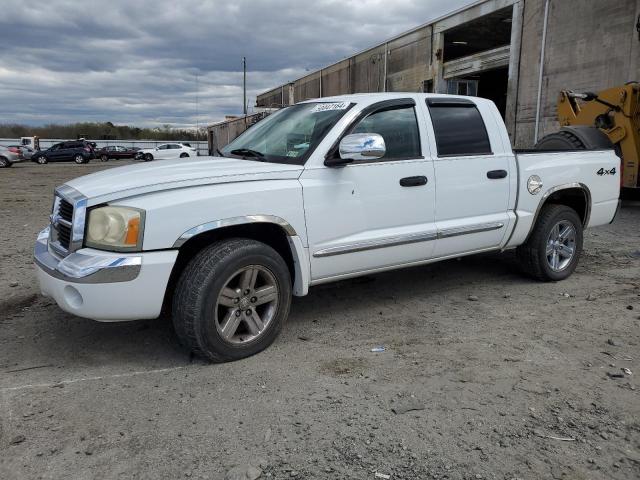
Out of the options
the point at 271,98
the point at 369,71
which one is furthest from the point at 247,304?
the point at 271,98

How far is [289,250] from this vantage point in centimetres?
398

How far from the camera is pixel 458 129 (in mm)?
4785

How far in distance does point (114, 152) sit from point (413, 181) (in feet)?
163

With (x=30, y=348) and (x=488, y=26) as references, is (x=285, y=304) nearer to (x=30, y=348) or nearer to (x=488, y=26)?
(x=30, y=348)

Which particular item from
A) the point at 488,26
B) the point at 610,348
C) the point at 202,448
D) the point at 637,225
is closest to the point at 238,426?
the point at 202,448

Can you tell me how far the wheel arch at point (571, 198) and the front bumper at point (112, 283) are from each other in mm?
3735

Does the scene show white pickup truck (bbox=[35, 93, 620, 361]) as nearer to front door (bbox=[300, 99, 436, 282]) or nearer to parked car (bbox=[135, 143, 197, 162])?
front door (bbox=[300, 99, 436, 282])

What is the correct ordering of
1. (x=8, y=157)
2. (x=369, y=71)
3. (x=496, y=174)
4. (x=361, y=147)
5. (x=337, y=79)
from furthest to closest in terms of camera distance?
(x=337, y=79) < (x=8, y=157) < (x=369, y=71) < (x=496, y=174) < (x=361, y=147)

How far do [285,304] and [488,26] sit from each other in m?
23.7

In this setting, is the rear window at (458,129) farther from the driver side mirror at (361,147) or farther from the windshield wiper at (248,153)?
the windshield wiper at (248,153)

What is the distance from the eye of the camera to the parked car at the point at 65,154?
41688mm

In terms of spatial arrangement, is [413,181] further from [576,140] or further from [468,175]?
[576,140]

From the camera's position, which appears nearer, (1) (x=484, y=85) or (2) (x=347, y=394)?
(2) (x=347, y=394)

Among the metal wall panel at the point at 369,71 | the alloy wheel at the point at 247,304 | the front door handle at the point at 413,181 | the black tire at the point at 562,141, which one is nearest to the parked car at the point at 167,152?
the metal wall panel at the point at 369,71
